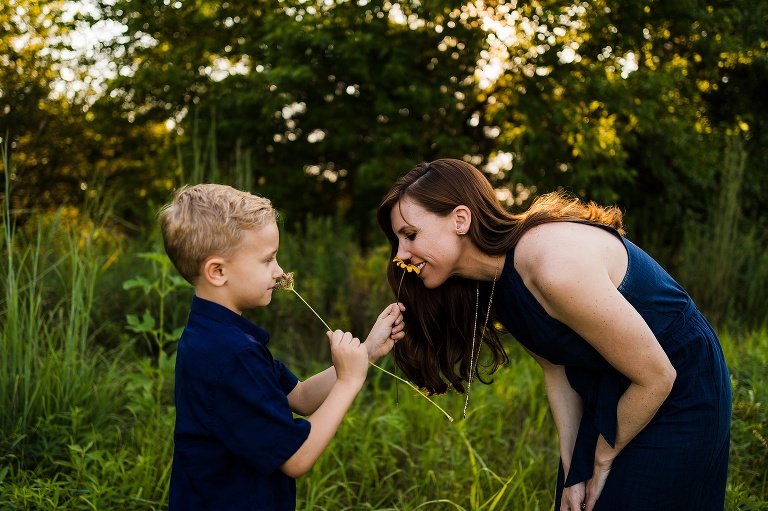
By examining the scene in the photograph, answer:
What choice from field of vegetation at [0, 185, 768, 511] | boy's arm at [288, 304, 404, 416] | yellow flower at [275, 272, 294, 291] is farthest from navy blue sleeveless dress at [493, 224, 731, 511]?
field of vegetation at [0, 185, 768, 511]

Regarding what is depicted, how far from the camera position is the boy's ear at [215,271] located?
1.87 metres

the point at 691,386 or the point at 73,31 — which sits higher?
the point at 73,31

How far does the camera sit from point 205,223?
187 cm

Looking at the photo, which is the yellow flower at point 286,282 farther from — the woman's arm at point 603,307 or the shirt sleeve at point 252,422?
the woman's arm at point 603,307

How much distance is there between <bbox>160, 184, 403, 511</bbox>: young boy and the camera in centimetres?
175

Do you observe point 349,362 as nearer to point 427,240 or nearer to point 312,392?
point 312,392

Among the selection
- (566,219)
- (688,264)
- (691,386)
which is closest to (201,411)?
(566,219)

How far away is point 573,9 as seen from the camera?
6793 mm

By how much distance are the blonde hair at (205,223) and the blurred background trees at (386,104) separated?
4.45m

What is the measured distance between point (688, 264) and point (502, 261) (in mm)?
5447

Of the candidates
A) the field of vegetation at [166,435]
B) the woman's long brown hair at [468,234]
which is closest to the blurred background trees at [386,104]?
the field of vegetation at [166,435]

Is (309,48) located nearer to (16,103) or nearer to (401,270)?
(16,103)

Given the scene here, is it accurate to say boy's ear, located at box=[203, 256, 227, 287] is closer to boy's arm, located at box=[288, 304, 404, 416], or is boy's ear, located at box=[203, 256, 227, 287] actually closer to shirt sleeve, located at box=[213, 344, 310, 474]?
shirt sleeve, located at box=[213, 344, 310, 474]

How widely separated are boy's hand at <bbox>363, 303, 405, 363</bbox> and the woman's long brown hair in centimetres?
20
